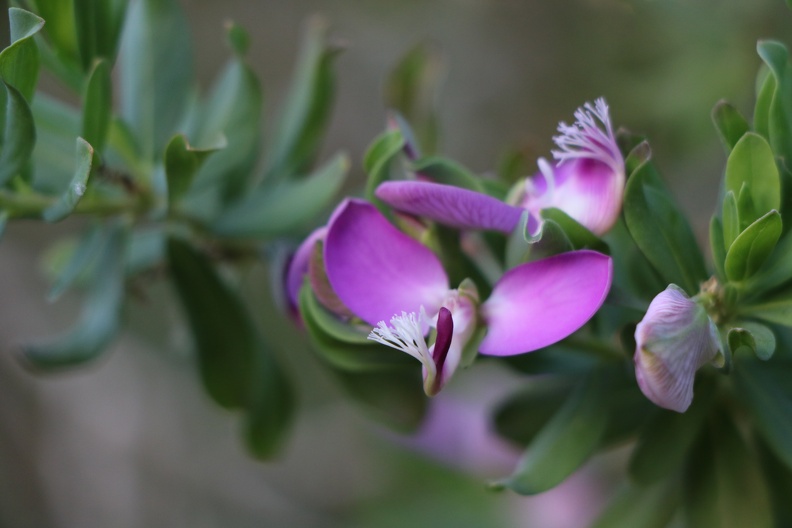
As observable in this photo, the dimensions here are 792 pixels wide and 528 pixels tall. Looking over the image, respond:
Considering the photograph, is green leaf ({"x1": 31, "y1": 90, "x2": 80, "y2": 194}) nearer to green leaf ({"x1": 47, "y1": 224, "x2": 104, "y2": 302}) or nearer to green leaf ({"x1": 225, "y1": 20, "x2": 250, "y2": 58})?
green leaf ({"x1": 47, "y1": 224, "x2": 104, "y2": 302})

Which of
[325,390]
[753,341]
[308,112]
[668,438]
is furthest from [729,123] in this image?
[325,390]

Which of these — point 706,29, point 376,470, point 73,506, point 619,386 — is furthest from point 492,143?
point 73,506

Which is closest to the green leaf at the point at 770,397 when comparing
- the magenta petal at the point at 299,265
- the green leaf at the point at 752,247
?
the green leaf at the point at 752,247

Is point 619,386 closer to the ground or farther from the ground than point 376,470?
farther from the ground

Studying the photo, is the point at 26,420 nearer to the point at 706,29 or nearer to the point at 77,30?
the point at 77,30

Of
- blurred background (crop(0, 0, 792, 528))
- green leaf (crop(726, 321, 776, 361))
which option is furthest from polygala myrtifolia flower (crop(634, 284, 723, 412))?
blurred background (crop(0, 0, 792, 528))

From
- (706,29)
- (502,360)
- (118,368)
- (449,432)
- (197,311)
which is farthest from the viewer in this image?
(118,368)
